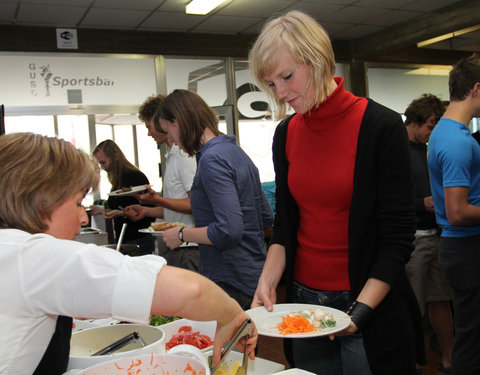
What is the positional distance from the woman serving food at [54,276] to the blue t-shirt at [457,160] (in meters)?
1.55

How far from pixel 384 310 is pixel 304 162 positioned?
46 cm

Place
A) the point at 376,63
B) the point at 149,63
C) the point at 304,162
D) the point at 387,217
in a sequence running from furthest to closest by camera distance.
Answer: the point at 376,63
the point at 149,63
the point at 304,162
the point at 387,217

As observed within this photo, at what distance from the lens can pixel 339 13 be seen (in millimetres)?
6129

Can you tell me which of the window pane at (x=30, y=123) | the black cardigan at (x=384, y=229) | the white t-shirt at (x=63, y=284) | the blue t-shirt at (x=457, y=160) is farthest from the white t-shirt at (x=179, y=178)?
the window pane at (x=30, y=123)

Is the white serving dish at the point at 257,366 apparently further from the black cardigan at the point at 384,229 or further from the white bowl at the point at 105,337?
the black cardigan at the point at 384,229

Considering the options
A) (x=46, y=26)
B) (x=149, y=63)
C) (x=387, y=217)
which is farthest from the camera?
(x=149, y=63)

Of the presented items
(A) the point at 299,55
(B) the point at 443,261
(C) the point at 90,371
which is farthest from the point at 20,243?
(B) the point at 443,261

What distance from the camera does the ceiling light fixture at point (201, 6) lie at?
5.29m

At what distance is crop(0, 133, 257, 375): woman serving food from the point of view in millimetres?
758

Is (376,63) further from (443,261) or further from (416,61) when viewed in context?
(443,261)

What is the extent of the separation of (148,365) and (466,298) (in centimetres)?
173

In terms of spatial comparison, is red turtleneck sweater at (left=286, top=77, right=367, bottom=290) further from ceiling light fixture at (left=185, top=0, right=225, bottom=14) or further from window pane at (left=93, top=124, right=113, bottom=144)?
window pane at (left=93, top=124, right=113, bottom=144)

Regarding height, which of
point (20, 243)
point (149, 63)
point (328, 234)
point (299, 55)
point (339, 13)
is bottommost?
point (328, 234)

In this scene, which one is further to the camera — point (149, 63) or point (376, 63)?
point (376, 63)
